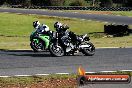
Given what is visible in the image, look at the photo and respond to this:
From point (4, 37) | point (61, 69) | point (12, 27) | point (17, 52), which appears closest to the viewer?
point (61, 69)

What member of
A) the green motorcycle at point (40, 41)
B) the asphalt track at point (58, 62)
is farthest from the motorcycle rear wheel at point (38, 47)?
the asphalt track at point (58, 62)

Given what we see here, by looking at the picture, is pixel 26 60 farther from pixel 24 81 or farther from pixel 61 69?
pixel 24 81

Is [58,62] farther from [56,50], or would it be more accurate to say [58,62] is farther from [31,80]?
[31,80]

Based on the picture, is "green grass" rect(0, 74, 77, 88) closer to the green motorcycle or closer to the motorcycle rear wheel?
the green motorcycle

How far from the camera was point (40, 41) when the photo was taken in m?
19.0

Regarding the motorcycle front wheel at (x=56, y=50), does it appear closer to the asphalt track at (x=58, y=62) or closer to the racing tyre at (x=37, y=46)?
the asphalt track at (x=58, y=62)

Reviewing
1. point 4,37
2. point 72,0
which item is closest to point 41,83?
point 4,37

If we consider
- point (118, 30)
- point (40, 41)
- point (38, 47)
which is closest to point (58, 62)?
point (38, 47)

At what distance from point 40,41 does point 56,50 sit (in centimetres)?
205

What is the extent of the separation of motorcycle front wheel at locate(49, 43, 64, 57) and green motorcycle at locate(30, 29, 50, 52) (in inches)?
51.0

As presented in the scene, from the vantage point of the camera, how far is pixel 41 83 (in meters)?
11.1

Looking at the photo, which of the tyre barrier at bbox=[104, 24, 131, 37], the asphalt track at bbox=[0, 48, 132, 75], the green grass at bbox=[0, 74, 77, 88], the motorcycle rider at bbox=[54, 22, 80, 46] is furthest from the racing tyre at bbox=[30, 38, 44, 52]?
the tyre barrier at bbox=[104, 24, 131, 37]

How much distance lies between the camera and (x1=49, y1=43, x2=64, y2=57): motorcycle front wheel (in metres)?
17.1

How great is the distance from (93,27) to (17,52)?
71.3 ft
